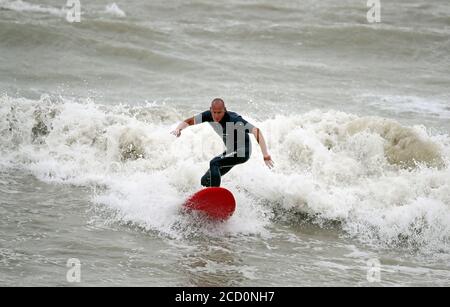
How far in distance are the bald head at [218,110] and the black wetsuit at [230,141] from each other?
68mm

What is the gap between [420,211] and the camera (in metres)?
9.47

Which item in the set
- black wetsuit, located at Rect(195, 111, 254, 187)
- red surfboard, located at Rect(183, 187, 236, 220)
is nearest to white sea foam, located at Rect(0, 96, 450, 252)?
red surfboard, located at Rect(183, 187, 236, 220)

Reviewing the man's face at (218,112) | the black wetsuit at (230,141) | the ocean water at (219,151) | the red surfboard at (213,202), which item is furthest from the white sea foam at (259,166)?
the man's face at (218,112)

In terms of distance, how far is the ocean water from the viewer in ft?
26.0

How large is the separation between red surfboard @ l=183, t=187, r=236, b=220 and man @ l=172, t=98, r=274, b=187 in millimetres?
237

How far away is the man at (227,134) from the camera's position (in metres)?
8.64

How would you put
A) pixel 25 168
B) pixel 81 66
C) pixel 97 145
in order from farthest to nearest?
pixel 81 66
pixel 97 145
pixel 25 168

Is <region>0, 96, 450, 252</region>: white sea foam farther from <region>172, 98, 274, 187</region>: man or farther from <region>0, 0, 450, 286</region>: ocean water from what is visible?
<region>172, 98, 274, 187</region>: man

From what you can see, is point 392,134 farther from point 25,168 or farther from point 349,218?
point 25,168

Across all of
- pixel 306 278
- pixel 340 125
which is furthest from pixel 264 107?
pixel 306 278

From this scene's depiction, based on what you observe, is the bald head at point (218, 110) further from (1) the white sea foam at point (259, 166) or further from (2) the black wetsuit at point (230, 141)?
(1) the white sea foam at point (259, 166)

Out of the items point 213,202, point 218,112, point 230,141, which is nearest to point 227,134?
point 230,141

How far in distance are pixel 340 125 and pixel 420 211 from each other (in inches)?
123
